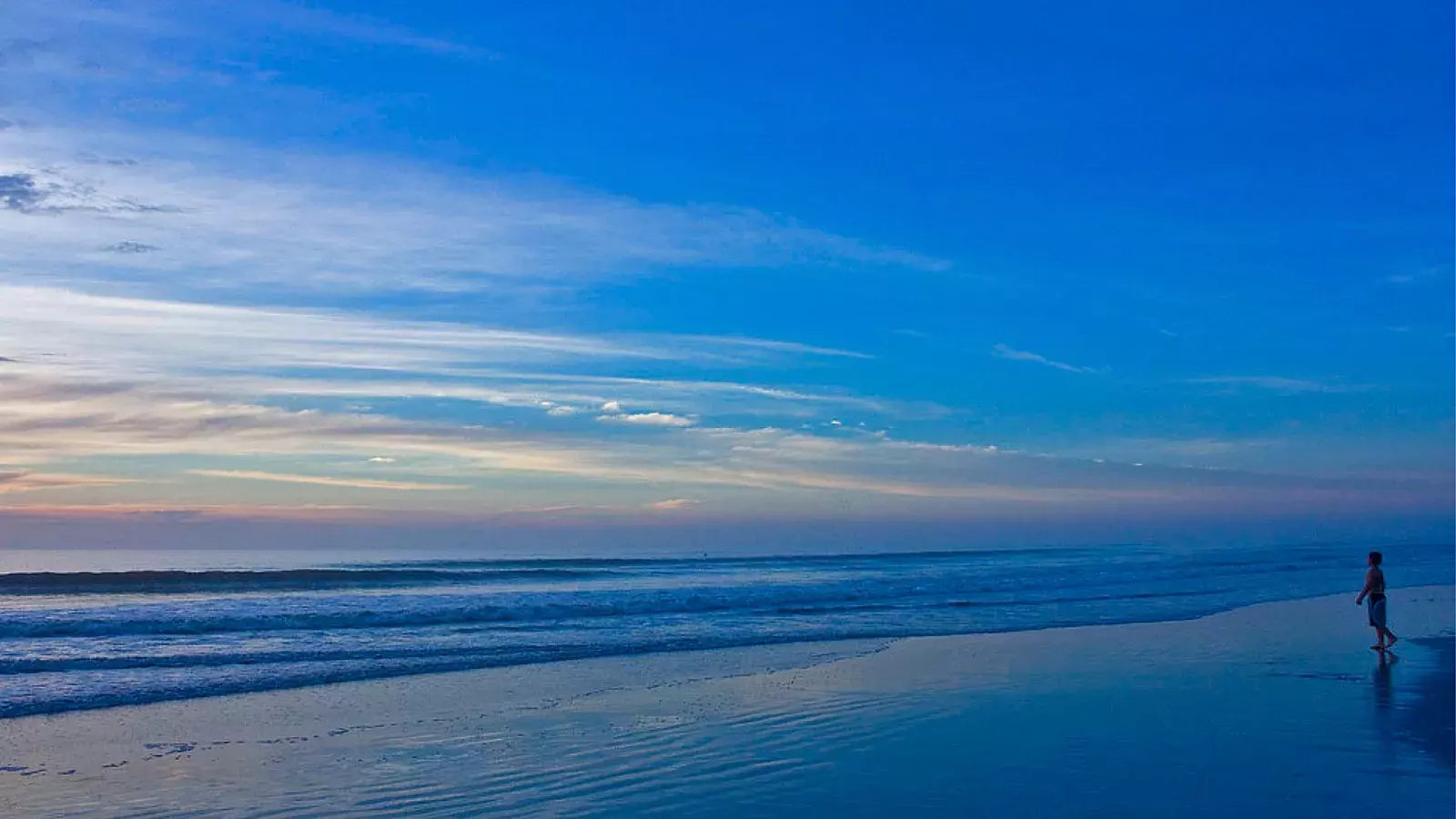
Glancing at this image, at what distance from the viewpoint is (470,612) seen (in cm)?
2595

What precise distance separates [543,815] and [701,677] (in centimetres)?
744

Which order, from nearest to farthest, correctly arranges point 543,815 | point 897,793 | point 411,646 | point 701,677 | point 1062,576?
point 543,815 < point 897,793 < point 701,677 < point 411,646 < point 1062,576

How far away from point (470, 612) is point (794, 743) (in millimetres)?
16757

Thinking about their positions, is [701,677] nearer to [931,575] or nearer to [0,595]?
[0,595]

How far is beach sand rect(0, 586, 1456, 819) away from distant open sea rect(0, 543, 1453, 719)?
2.44 m

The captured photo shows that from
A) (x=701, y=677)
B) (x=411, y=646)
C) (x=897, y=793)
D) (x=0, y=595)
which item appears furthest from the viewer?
(x=0, y=595)

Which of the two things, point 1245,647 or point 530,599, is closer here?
point 1245,647

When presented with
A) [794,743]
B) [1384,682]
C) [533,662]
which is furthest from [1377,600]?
[533,662]

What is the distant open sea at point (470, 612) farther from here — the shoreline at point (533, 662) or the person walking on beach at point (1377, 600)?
the person walking on beach at point (1377, 600)

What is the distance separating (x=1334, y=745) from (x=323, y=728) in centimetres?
1034

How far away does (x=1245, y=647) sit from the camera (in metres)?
17.9

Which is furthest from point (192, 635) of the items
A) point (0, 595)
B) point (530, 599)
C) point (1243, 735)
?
point (1243, 735)

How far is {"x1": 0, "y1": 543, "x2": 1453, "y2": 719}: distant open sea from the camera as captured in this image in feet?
54.0

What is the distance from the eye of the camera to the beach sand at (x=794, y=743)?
862cm
